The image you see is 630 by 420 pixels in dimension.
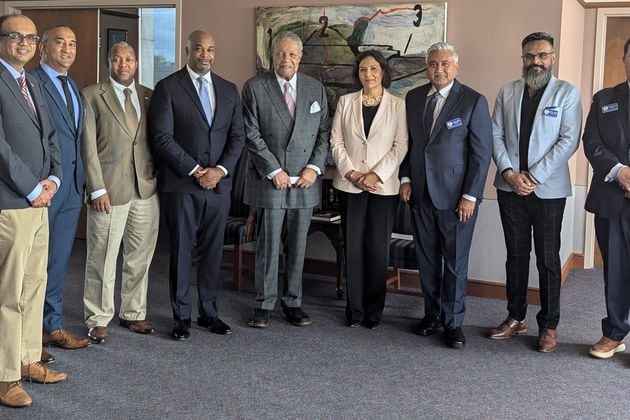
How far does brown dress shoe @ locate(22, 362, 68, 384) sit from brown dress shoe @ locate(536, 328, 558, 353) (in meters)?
2.70

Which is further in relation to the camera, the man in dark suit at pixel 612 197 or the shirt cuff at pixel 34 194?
the man in dark suit at pixel 612 197

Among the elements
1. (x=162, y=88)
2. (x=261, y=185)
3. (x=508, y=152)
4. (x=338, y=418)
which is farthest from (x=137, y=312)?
(x=508, y=152)

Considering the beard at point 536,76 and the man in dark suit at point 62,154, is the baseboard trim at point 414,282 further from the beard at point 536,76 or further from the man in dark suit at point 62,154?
the man in dark suit at point 62,154

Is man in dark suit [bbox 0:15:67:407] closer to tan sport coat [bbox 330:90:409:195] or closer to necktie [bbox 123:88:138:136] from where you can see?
necktie [bbox 123:88:138:136]

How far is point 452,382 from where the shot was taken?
3.90 meters

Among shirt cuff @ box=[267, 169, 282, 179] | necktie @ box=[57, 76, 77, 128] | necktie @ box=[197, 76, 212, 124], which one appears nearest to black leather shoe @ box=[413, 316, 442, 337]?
shirt cuff @ box=[267, 169, 282, 179]

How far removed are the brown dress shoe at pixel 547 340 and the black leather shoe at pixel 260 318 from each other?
5.56 ft

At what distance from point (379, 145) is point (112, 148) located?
162 centimetres

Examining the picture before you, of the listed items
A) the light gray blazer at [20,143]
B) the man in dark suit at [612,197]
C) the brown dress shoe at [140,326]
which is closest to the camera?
the light gray blazer at [20,143]

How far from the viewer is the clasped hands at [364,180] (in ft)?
15.1

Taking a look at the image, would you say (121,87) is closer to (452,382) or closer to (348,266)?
(348,266)

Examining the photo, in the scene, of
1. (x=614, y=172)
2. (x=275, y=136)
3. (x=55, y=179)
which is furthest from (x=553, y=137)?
(x=55, y=179)

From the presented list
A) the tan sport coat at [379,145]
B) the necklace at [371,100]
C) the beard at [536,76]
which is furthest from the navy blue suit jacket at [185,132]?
the beard at [536,76]

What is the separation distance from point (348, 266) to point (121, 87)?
1793 millimetres
